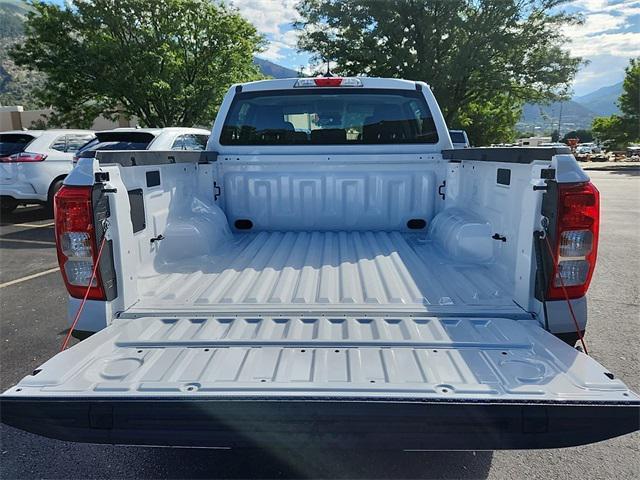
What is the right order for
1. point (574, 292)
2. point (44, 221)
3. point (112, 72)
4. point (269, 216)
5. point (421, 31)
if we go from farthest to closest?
1. point (421, 31)
2. point (112, 72)
3. point (44, 221)
4. point (269, 216)
5. point (574, 292)

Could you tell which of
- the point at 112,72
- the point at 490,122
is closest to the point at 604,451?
the point at 112,72

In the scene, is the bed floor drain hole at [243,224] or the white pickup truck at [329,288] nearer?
the white pickup truck at [329,288]

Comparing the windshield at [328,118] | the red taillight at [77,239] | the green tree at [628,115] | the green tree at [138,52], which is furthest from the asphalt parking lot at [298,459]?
the green tree at [628,115]

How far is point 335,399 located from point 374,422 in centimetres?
16

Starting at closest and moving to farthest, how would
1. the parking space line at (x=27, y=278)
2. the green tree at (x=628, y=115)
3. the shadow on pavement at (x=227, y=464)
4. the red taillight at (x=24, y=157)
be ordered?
the shadow on pavement at (x=227, y=464)
the parking space line at (x=27, y=278)
the red taillight at (x=24, y=157)
the green tree at (x=628, y=115)

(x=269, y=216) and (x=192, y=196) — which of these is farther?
(x=269, y=216)

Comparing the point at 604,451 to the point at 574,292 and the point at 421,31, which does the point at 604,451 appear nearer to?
the point at 574,292

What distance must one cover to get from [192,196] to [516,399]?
9.20 ft

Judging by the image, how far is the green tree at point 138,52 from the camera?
18.5 m

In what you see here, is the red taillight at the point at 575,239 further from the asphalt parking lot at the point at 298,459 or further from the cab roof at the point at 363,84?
the cab roof at the point at 363,84

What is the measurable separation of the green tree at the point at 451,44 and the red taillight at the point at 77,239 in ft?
72.0

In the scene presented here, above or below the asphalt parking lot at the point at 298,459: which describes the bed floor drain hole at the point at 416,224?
above

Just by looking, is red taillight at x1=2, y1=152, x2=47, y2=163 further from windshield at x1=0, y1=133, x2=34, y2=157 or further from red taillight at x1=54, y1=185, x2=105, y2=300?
red taillight at x1=54, y1=185, x2=105, y2=300

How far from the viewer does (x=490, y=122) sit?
120 feet
